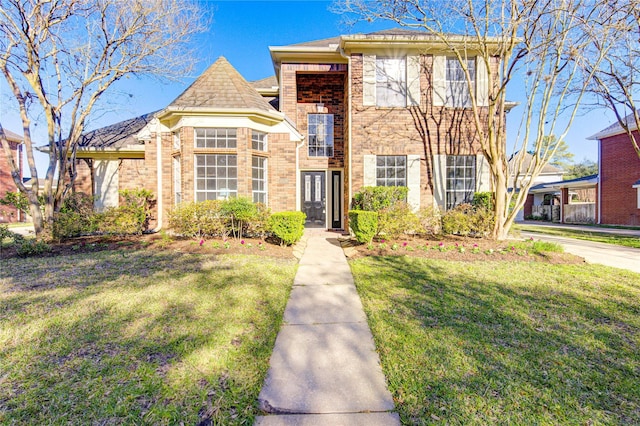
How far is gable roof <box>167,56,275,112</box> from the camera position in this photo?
8.52 metres

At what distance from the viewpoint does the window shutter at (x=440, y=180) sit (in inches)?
386

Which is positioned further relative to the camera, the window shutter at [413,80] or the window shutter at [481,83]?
the window shutter at [413,80]

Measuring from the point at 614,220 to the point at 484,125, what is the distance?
1441 centimetres

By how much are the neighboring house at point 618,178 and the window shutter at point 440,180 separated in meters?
13.3

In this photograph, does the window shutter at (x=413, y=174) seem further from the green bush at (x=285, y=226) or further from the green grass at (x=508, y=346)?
the green grass at (x=508, y=346)

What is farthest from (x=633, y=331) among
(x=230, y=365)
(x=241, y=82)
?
(x=241, y=82)

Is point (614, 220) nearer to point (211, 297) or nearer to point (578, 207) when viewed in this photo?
point (578, 207)

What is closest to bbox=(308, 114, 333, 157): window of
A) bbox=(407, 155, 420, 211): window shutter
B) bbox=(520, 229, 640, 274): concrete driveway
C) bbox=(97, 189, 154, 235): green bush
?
bbox=(407, 155, 420, 211): window shutter

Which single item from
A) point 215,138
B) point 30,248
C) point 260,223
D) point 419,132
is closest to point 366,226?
point 260,223

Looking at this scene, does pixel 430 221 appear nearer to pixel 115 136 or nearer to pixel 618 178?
pixel 115 136

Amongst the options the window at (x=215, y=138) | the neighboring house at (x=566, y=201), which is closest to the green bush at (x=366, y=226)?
the window at (x=215, y=138)

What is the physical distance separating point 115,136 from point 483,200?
13401mm

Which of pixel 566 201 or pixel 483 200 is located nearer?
pixel 483 200

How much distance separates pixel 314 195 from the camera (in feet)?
36.4
